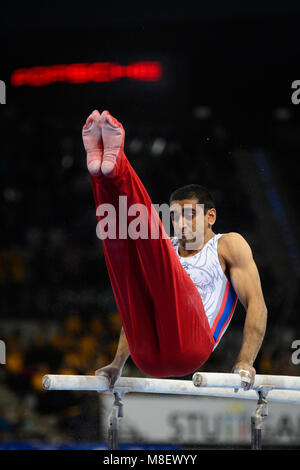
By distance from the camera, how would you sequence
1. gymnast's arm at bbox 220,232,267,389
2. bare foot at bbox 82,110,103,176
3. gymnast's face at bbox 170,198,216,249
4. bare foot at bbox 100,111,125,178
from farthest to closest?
1. gymnast's face at bbox 170,198,216,249
2. gymnast's arm at bbox 220,232,267,389
3. bare foot at bbox 82,110,103,176
4. bare foot at bbox 100,111,125,178

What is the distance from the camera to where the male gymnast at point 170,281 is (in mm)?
3650

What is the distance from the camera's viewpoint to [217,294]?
4.50m

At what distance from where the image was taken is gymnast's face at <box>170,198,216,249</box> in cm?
442

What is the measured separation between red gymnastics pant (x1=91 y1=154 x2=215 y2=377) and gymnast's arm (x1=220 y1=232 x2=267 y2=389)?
31 centimetres

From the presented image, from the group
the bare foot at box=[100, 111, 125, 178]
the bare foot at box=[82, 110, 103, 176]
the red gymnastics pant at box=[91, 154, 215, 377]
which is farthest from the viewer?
the red gymnastics pant at box=[91, 154, 215, 377]

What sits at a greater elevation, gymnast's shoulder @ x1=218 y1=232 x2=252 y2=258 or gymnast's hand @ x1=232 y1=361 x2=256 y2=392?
gymnast's shoulder @ x1=218 y1=232 x2=252 y2=258

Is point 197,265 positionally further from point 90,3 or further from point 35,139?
point 35,139

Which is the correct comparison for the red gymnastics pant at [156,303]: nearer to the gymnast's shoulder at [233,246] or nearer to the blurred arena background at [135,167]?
the gymnast's shoulder at [233,246]

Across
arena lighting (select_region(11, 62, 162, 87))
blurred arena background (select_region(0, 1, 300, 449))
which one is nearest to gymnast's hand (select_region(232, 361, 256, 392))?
blurred arena background (select_region(0, 1, 300, 449))

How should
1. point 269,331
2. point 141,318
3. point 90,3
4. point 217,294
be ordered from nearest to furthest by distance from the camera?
point 141,318, point 217,294, point 269,331, point 90,3

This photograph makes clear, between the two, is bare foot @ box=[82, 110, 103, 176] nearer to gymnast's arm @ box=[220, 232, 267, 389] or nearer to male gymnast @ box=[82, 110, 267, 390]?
male gymnast @ box=[82, 110, 267, 390]
